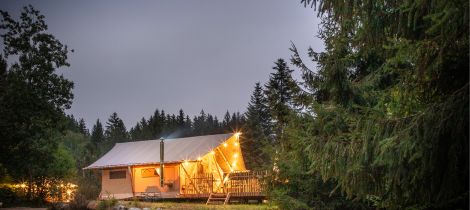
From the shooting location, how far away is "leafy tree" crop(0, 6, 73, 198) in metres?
19.7

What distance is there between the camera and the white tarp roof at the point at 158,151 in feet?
77.4

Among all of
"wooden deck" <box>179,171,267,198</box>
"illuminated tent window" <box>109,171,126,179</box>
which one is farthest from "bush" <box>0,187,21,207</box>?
"wooden deck" <box>179,171,267,198</box>

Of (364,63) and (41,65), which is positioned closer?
(364,63)

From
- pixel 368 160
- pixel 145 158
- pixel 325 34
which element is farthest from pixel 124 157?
pixel 368 160

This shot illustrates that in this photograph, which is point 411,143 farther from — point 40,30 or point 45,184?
point 45,184

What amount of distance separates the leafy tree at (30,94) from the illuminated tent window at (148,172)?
5.11m

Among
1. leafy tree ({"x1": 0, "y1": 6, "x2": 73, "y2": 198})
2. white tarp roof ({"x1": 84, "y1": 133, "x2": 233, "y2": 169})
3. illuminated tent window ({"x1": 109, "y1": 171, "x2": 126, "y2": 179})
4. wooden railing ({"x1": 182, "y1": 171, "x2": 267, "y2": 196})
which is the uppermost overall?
leafy tree ({"x1": 0, "y1": 6, "x2": 73, "y2": 198})

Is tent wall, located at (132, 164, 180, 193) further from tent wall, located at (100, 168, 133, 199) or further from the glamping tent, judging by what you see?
tent wall, located at (100, 168, 133, 199)

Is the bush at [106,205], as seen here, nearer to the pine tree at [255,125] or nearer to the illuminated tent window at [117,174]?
the illuminated tent window at [117,174]

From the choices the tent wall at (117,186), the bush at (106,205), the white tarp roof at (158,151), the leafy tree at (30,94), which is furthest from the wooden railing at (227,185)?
the leafy tree at (30,94)

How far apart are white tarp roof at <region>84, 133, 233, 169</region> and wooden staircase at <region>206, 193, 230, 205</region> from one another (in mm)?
2632

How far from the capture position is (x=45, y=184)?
939 inches

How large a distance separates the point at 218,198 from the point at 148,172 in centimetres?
565

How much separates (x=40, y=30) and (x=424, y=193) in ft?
68.2
